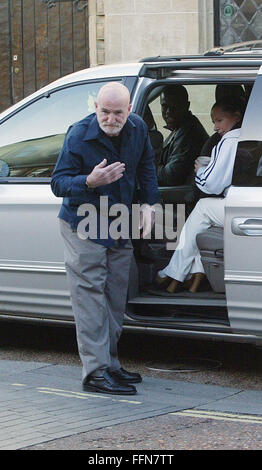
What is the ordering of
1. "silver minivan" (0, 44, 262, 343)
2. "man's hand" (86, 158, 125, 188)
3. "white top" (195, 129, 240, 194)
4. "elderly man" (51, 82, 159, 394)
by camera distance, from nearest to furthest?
"man's hand" (86, 158, 125, 188), "elderly man" (51, 82, 159, 394), "silver minivan" (0, 44, 262, 343), "white top" (195, 129, 240, 194)

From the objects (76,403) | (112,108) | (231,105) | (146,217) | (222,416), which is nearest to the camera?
(222,416)

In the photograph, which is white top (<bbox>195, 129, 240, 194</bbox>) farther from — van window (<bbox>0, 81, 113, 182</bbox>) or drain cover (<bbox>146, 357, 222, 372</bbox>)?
drain cover (<bbox>146, 357, 222, 372</bbox>)

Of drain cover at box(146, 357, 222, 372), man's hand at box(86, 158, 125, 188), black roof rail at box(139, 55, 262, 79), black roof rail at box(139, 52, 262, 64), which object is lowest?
drain cover at box(146, 357, 222, 372)

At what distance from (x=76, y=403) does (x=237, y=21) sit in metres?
9.50

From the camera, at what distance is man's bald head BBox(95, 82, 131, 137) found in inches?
251

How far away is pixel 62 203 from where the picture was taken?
6.75 meters

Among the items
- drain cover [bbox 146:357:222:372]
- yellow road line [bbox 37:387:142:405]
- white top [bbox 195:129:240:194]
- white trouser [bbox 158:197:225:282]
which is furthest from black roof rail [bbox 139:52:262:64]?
yellow road line [bbox 37:387:142:405]

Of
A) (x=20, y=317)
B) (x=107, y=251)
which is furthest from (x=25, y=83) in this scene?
(x=107, y=251)

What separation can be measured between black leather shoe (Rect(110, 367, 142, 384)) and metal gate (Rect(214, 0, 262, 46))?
876 centimetres

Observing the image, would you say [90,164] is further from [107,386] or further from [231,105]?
[231,105]

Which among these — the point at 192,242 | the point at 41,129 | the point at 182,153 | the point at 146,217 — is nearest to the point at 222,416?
the point at 146,217

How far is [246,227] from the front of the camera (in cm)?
659
